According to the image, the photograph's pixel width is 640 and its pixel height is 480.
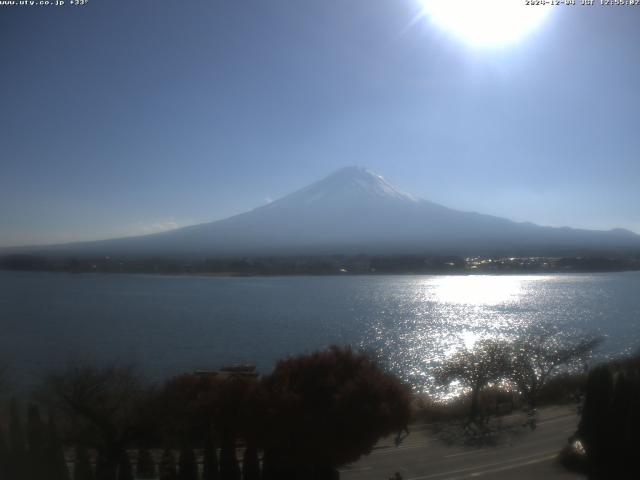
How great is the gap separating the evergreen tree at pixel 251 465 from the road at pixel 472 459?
2.55 feet

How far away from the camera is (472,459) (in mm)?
4469

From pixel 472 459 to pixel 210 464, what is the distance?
6.89 ft

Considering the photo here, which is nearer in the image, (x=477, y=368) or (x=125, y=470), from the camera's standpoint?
(x=125, y=470)

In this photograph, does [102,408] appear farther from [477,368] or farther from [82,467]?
[477,368]

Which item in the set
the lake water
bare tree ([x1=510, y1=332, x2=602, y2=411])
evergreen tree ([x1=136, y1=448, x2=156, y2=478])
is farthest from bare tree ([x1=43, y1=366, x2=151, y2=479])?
bare tree ([x1=510, y1=332, x2=602, y2=411])

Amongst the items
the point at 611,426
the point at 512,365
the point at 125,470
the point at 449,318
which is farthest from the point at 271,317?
the point at 611,426

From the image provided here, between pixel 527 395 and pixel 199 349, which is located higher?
pixel 199 349

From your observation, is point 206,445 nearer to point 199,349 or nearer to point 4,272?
point 199,349

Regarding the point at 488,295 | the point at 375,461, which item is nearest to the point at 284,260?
the point at 488,295

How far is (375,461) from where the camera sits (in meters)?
4.55

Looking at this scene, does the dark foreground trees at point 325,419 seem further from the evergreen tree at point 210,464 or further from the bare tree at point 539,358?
the bare tree at point 539,358

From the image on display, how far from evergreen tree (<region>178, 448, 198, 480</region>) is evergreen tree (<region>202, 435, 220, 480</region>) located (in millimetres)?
73

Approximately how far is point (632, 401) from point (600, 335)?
5.21m

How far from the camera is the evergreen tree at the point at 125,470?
12.8 ft
